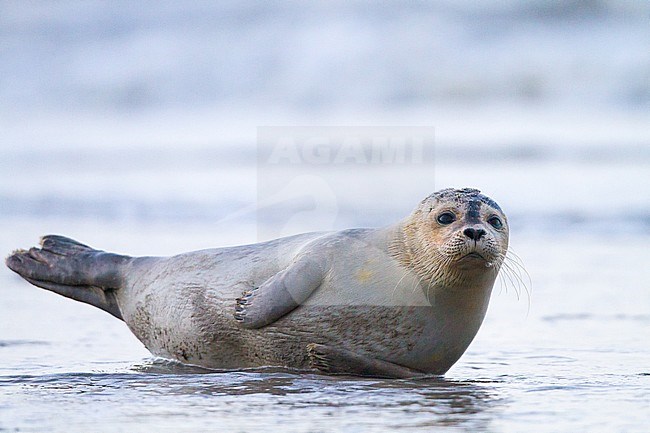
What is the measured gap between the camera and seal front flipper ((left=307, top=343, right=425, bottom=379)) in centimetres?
516

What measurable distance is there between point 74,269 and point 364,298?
5.99 feet

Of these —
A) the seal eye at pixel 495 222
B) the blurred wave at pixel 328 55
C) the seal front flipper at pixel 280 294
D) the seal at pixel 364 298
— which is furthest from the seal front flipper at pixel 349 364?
the blurred wave at pixel 328 55

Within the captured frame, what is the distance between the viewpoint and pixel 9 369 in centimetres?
548

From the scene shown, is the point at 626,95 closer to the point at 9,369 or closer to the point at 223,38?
the point at 223,38

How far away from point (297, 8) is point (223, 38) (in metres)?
1.65

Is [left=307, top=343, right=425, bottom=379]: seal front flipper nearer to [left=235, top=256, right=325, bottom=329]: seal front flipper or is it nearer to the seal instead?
the seal

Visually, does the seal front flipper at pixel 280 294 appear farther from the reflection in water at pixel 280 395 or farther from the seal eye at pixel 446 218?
the seal eye at pixel 446 218

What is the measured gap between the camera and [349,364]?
5.16m

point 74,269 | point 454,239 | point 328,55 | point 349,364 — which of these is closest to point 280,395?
point 349,364

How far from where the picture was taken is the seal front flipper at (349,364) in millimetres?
5160

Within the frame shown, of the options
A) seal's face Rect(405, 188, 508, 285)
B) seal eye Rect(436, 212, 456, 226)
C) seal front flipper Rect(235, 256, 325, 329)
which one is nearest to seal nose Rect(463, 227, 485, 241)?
seal's face Rect(405, 188, 508, 285)

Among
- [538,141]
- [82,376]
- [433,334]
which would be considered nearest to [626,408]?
[433,334]

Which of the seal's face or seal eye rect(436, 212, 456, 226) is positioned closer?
the seal's face

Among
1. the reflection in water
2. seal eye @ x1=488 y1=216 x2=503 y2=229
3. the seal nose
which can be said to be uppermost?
seal eye @ x1=488 y1=216 x2=503 y2=229
